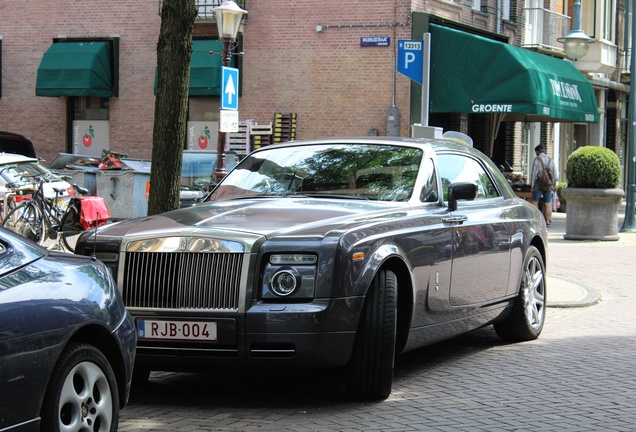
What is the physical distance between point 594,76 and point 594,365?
32263mm

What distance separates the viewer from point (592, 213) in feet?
Result: 69.3

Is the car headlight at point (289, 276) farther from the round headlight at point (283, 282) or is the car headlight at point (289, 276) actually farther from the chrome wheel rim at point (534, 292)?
the chrome wheel rim at point (534, 292)

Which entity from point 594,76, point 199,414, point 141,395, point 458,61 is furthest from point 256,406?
point 594,76

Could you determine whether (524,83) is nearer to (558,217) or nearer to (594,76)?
(558,217)

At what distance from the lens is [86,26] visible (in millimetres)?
28938

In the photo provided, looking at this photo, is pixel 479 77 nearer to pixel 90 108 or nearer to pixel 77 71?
pixel 77 71

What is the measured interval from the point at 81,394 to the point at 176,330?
5.12ft

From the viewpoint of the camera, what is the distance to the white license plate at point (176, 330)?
6.28m

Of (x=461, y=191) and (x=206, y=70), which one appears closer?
(x=461, y=191)

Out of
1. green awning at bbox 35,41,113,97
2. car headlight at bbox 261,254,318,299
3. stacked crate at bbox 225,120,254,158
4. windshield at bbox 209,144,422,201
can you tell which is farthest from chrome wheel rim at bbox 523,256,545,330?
green awning at bbox 35,41,113,97

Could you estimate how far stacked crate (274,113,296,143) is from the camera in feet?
88.8

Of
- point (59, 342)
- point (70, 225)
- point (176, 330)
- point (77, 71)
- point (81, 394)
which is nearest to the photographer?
point (59, 342)

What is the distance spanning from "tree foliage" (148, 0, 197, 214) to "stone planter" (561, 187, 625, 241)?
12.4 meters

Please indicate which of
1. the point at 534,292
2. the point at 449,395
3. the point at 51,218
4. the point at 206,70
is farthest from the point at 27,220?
the point at 449,395
